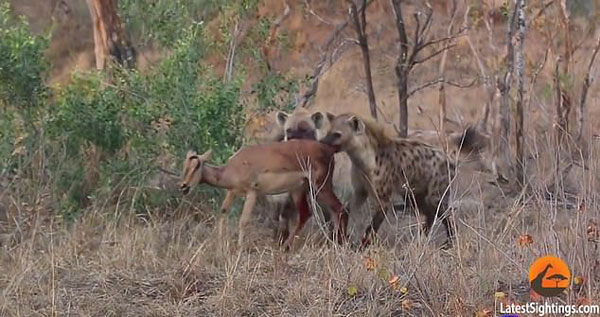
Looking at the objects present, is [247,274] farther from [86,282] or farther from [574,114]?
[574,114]

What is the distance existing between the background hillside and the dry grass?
0.5 inches

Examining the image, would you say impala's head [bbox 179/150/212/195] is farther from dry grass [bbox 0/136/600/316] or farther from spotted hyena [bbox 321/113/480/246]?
spotted hyena [bbox 321/113/480/246]

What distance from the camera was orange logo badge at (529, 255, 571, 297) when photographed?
455 cm

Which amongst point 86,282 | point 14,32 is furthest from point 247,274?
point 14,32

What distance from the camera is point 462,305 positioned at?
4656 mm

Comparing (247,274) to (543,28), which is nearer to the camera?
(247,274)

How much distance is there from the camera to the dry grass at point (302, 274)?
4.82 meters

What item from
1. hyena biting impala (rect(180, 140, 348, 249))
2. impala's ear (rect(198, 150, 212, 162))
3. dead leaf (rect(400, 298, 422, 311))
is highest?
impala's ear (rect(198, 150, 212, 162))

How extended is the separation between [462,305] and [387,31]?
14011 mm

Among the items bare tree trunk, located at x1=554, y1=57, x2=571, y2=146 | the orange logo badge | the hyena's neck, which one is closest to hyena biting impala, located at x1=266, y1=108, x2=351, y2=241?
the hyena's neck

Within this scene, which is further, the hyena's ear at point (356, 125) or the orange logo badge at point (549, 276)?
the hyena's ear at point (356, 125)

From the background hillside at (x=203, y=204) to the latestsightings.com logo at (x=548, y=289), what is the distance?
0.17ft

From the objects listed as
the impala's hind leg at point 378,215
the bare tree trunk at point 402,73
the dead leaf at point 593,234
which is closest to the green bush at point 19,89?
the impala's hind leg at point 378,215

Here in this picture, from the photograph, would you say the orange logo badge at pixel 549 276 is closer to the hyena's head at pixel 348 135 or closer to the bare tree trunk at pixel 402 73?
the hyena's head at pixel 348 135
